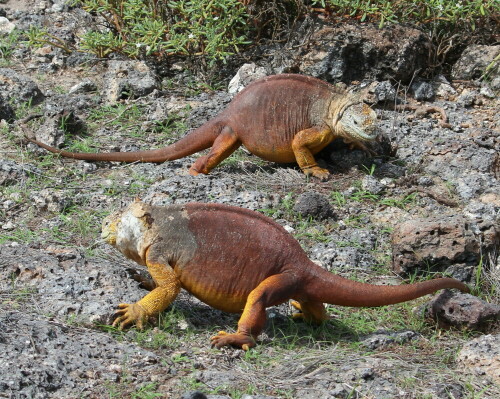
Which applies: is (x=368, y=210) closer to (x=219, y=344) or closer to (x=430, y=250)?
(x=430, y=250)

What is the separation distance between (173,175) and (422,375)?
124 inches

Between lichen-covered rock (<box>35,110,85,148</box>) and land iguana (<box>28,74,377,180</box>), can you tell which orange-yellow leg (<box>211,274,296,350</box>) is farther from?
lichen-covered rock (<box>35,110,85,148</box>)

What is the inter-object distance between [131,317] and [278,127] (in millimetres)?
2802

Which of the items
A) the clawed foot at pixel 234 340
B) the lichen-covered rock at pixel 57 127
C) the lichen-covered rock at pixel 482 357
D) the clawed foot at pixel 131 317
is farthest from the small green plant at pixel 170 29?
the lichen-covered rock at pixel 482 357

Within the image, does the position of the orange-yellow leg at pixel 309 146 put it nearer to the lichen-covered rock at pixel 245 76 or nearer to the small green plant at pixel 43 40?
the lichen-covered rock at pixel 245 76

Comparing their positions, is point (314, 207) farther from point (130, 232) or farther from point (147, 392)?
point (147, 392)

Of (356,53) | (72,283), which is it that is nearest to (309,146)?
(356,53)

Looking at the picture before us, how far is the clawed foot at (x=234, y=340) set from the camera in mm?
4477

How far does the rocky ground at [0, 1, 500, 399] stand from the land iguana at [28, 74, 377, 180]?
13cm

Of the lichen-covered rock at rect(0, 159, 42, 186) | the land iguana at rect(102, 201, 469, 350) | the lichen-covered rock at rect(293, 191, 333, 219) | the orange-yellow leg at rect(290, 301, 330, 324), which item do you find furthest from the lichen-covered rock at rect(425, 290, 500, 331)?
the lichen-covered rock at rect(0, 159, 42, 186)

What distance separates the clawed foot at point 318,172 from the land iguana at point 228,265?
6.92 feet

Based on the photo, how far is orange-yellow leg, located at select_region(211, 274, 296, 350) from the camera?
450 cm

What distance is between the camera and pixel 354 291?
4.66 m

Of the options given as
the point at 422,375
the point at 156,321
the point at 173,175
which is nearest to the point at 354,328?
the point at 422,375
